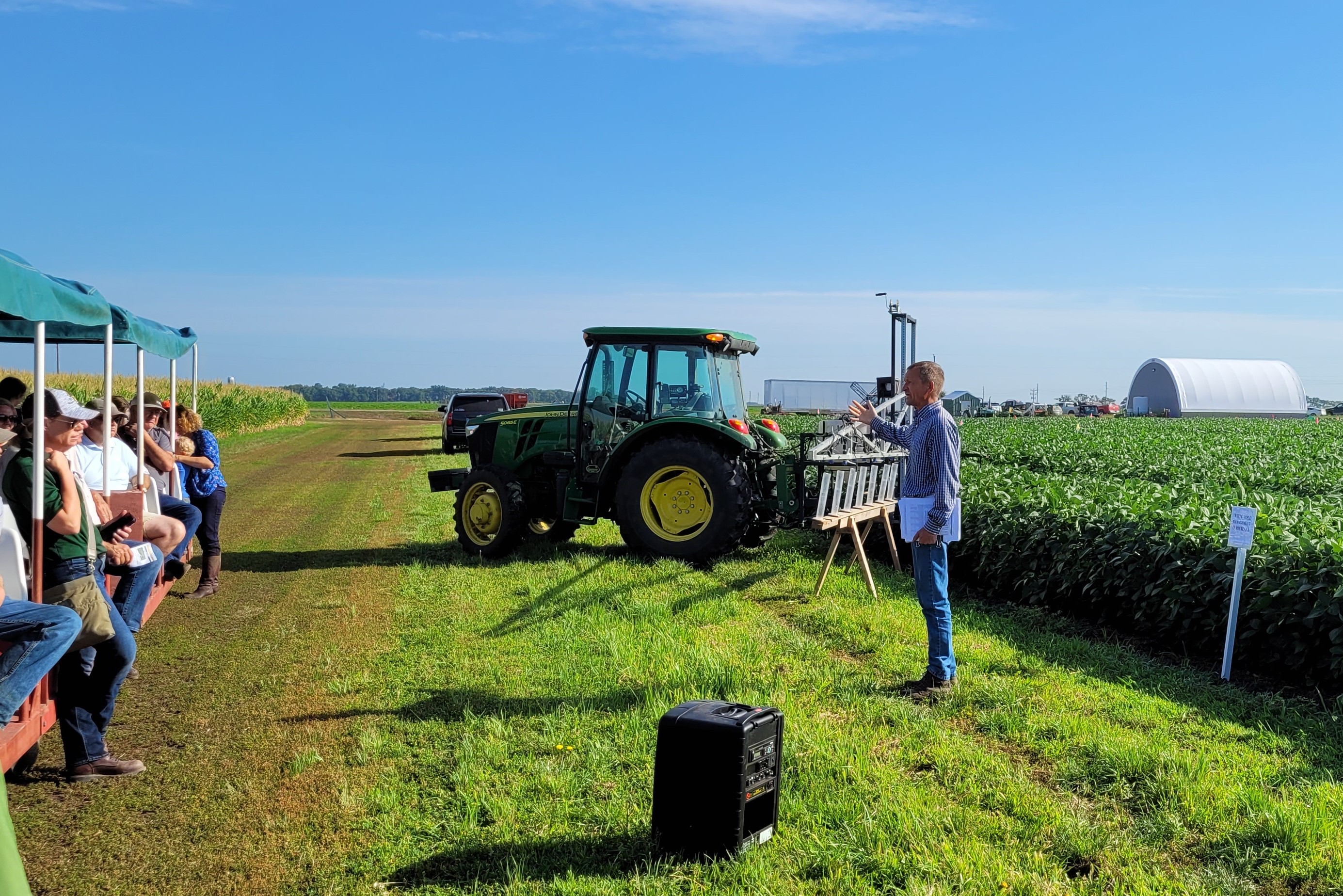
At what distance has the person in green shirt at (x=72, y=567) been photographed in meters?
4.74

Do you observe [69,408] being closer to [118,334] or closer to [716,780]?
[118,334]

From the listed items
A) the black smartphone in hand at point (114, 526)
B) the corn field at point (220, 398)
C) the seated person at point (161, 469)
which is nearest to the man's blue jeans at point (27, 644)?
the black smartphone in hand at point (114, 526)

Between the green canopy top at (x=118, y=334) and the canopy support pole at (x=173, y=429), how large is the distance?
20 cm

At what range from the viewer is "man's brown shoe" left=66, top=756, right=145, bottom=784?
15.5ft

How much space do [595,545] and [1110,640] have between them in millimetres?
5422

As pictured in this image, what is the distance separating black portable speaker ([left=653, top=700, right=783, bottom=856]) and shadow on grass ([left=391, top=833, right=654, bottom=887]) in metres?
0.16

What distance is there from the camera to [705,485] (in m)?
9.78

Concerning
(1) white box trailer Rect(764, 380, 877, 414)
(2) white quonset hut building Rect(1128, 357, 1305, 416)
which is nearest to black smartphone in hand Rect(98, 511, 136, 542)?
(1) white box trailer Rect(764, 380, 877, 414)

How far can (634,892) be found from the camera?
3.71 m

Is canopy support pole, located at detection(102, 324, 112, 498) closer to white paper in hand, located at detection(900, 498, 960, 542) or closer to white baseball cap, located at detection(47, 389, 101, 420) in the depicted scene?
white baseball cap, located at detection(47, 389, 101, 420)

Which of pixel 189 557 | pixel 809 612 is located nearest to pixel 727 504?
pixel 809 612

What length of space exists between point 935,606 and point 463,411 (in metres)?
23.4

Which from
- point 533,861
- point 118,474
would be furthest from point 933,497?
point 118,474

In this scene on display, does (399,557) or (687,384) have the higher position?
(687,384)
